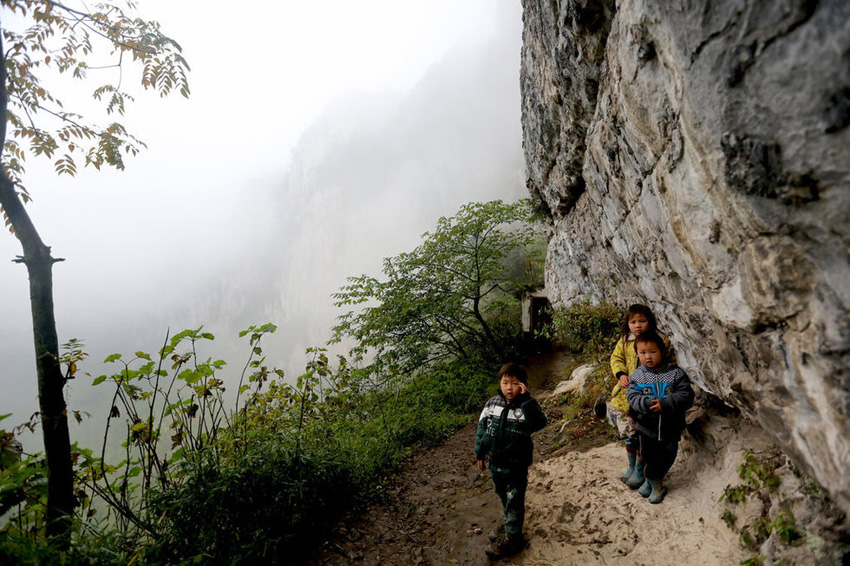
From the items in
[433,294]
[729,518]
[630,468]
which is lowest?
[729,518]

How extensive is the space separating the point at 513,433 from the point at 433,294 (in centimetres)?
741

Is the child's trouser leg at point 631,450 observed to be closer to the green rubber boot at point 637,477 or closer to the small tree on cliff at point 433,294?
the green rubber boot at point 637,477

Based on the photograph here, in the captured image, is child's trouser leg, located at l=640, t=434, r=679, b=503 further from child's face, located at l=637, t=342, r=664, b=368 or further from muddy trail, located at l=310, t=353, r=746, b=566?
child's face, located at l=637, t=342, r=664, b=368

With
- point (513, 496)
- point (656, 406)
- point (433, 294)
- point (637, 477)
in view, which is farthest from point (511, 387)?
point (433, 294)

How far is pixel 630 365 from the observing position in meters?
3.88

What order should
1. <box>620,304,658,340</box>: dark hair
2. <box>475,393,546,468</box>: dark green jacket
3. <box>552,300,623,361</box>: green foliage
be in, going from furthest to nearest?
<box>552,300,623,361</box>: green foliage < <box>620,304,658,340</box>: dark hair < <box>475,393,546,468</box>: dark green jacket

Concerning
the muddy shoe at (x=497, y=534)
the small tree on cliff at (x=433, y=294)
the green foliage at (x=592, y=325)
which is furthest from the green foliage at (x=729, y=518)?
Result: the small tree on cliff at (x=433, y=294)

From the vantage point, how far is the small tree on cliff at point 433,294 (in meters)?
9.77

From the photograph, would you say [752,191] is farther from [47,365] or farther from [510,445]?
[47,365]

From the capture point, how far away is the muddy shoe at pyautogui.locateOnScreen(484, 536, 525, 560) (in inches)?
130

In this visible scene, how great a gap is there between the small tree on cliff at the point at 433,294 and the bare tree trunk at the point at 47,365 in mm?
6286

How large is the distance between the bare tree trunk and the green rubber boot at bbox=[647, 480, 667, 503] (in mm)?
5196

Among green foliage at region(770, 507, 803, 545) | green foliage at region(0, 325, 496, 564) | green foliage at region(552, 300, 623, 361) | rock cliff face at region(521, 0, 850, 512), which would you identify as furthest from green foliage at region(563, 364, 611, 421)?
green foliage at region(0, 325, 496, 564)

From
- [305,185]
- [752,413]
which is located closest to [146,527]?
[752,413]
